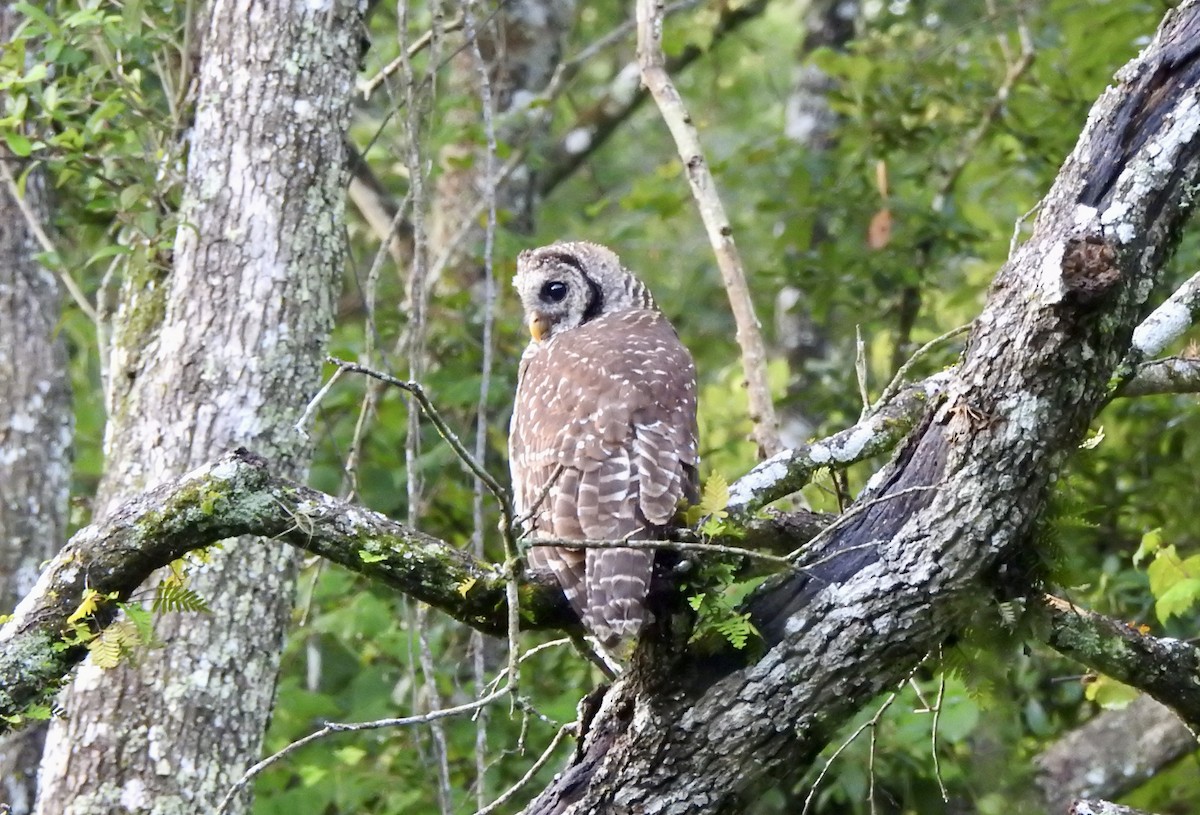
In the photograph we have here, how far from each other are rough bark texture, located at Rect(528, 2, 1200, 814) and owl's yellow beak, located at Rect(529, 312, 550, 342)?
2.31 meters

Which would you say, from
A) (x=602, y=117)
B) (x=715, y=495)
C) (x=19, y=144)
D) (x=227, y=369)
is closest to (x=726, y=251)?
(x=227, y=369)

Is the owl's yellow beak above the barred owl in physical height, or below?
above

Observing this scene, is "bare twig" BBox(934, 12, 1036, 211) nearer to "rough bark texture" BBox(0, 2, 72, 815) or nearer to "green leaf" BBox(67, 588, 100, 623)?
"rough bark texture" BBox(0, 2, 72, 815)

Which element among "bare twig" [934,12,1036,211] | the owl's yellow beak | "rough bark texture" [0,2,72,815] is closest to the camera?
the owl's yellow beak

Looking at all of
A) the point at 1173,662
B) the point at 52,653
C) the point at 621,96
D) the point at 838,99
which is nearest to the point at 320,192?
the point at 52,653

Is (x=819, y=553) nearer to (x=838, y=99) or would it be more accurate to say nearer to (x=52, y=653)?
(x=52, y=653)

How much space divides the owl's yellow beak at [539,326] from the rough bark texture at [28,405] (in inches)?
76.3

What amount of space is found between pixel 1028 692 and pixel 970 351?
12.3ft

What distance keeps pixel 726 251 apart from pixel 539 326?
834 mm

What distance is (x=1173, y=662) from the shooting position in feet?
11.5

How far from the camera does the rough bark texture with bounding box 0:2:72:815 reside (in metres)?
5.61

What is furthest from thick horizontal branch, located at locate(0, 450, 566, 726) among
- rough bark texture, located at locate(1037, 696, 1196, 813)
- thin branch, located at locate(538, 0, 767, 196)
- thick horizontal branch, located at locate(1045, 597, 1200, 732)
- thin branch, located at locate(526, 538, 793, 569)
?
thin branch, located at locate(538, 0, 767, 196)

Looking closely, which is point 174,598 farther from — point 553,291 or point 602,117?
point 602,117

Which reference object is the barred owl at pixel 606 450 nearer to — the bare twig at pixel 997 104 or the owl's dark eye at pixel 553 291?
the owl's dark eye at pixel 553 291
